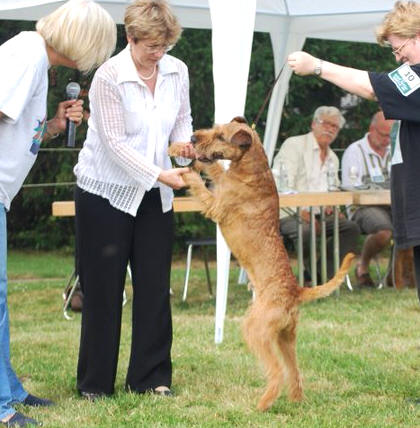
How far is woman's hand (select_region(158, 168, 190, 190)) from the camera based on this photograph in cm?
404

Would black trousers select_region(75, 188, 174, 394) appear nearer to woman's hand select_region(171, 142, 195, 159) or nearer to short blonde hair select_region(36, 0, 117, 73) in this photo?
woman's hand select_region(171, 142, 195, 159)

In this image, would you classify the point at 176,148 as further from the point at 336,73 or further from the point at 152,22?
the point at 336,73

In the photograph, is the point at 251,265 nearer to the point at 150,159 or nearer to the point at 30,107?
the point at 150,159

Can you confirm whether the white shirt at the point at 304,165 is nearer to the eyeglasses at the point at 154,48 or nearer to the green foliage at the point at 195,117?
the eyeglasses at the point at 154,48

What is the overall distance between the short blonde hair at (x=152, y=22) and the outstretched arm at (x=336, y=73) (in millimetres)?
568

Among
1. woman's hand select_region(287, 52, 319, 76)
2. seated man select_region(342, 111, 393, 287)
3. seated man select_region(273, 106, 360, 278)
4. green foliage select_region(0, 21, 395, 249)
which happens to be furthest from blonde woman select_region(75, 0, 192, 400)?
green foliage select_region(0, 21, 395, 249)

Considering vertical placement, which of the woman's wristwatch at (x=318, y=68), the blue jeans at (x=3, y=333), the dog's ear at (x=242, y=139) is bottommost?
the blue jeans at (x=3, y=333)

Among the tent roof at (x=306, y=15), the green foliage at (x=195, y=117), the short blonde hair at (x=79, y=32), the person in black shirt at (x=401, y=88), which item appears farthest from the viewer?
the green foliage at (x=195, y=117)

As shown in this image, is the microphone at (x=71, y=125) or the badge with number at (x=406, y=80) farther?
the microphone at (x=71, y=125)

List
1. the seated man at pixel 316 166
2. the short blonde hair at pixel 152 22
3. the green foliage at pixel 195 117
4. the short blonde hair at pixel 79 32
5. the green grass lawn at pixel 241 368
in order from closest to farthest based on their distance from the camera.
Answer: the short blonde hair at pixel 79 32 → the short blonde hair at pixel 152 22 → the green grass lawn at pixel 241 368 → the seated man at pixel 316 166 → the green foliage at pixel 195 117

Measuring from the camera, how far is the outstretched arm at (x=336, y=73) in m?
3.76

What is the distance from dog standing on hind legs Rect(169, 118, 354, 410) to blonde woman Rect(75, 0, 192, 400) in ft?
0.67

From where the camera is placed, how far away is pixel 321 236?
817cm

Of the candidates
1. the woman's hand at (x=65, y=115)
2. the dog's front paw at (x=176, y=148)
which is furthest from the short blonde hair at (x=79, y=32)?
the dog's front paw at (x=176, y=148)
